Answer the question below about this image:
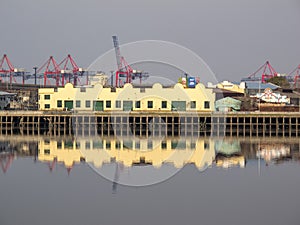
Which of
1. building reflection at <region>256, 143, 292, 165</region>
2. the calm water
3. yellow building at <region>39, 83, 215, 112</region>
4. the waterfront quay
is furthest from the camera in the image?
yellow building at <region>39, 83, 215, 112</region>

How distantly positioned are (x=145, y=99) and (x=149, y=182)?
1832 centimetres

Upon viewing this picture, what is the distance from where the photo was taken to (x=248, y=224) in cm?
1229

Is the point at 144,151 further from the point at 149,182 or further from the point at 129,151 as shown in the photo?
the point at 149,182

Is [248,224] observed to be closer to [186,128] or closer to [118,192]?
[118,192]

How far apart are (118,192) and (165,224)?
3.22 m

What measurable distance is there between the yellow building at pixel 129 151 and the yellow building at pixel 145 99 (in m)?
7.64

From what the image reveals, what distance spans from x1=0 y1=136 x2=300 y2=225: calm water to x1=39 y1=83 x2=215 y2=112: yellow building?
380 inches

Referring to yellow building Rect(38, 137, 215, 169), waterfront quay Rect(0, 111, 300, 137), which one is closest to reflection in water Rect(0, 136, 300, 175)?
yellow building Rect(38, 137, 215, 169)

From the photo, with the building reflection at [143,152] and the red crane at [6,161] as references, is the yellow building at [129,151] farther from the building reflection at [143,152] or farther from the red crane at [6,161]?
the red crane at [6,161]

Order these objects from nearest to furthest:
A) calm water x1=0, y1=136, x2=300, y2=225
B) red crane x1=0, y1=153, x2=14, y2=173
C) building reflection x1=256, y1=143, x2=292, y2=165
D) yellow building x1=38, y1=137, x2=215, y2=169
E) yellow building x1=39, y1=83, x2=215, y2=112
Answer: calm water x1=0, y1=136, x2=300, y2=225 < red crane x1=0, y1=153, x2=14, y2=173 < yellow building x1=38, y1=137, x2=215, y2=169 < building reflection x1=256, y1=143, x2=292, y2=165 < yellow building x1=39, y1=83, x2=215, y2=112

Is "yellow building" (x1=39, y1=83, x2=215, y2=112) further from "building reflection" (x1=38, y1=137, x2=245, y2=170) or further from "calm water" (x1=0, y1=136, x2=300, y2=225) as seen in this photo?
"calm water" (x1=0, y1=136, x2=300, y2=225)

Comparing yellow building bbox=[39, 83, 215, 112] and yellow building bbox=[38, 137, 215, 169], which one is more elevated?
yellow building bbox=[39, 83, 215, 112]

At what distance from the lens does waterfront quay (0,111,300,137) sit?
33031 millimetres

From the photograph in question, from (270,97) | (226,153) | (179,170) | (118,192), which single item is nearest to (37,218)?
(118,192)
